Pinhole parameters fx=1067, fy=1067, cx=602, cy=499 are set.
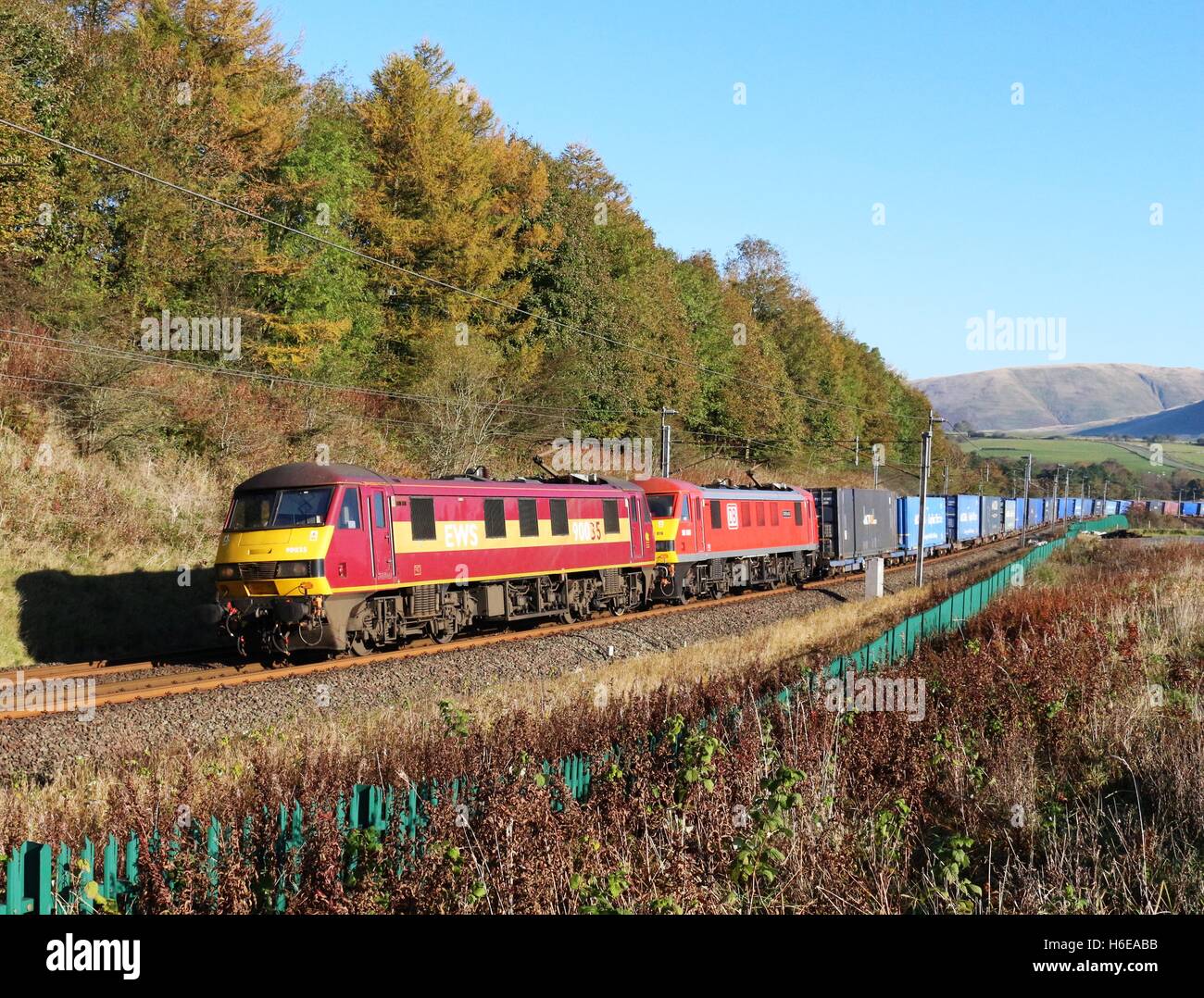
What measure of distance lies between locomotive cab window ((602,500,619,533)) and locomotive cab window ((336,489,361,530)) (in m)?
8.59

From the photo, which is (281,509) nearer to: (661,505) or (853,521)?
(661,505)

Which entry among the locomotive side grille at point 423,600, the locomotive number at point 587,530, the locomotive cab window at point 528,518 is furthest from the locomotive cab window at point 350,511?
the locomotive number at point 587,530

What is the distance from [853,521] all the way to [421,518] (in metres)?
25.8

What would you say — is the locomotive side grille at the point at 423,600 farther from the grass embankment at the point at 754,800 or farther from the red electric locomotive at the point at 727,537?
the red electric locomotive at the point at 727,537

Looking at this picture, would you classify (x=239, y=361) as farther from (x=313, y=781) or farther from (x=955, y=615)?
(x=313, y=781)

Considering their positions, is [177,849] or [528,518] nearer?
[177,849]

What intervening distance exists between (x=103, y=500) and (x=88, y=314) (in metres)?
7.27

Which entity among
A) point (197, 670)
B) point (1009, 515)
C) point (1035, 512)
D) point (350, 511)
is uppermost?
point (350, 511)

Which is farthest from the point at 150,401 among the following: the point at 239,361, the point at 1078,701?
the point at 1078,701

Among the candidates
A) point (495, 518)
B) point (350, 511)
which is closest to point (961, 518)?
point (495, 518)

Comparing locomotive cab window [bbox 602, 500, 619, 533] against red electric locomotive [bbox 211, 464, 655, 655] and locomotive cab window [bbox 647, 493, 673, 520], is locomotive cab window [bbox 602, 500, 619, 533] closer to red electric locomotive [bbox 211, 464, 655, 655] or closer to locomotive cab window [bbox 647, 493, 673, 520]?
red electric locomotive [bbox 211, 464, 655, 655]

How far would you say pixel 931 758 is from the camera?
1002 centimetres

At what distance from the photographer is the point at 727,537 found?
31.5m

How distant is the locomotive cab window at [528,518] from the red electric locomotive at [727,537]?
6351 mm
